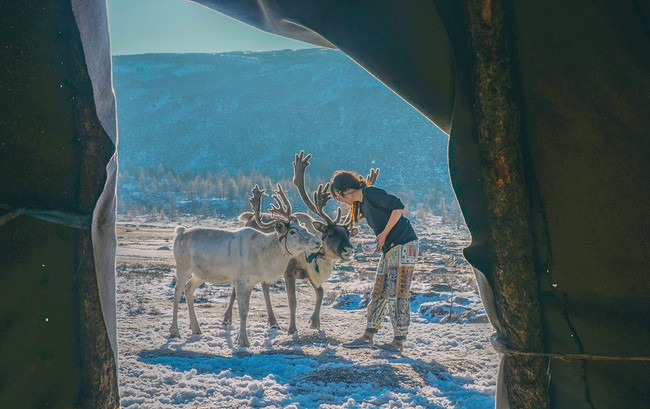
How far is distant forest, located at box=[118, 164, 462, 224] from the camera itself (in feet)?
193

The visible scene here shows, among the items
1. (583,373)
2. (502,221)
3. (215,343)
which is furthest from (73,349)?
(215,343)

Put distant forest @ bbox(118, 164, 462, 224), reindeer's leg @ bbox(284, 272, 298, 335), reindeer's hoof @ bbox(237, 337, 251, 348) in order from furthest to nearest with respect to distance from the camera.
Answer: distant forest @ bbox(118, 164, 462, 224) → reindeer's leg @ bbox(284, 272, 298, 335) → reindeer's hoof @ bbox(237, 337, 251, 348)

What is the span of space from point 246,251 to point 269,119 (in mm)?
104685

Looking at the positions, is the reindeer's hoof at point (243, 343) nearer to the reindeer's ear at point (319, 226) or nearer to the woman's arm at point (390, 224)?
the reindeer's ear at point (319, 226)

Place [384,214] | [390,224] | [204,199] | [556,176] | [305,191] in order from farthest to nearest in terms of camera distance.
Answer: [204,199]
[305,191]
[384,214]
[390,224]
[556,176]

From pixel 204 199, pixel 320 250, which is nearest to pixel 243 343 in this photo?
pixel 320 250

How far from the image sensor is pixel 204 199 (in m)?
68.7

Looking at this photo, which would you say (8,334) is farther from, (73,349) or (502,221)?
(502,221)

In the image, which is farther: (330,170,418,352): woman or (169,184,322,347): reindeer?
(169,184,322,347): reindeer

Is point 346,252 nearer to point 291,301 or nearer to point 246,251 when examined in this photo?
point 291,301

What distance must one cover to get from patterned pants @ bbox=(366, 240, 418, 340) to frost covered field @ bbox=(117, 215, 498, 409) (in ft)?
1.52

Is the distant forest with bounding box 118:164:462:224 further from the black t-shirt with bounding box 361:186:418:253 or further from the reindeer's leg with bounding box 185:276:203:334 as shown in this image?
the black t-shirt with bounding box 361:186:418:253

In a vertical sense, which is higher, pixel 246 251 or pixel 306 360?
pixel 246 251

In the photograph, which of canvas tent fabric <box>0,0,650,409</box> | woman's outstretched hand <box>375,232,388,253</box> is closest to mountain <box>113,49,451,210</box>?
woman's outstretched hand <box>375,232,388,253</box>
